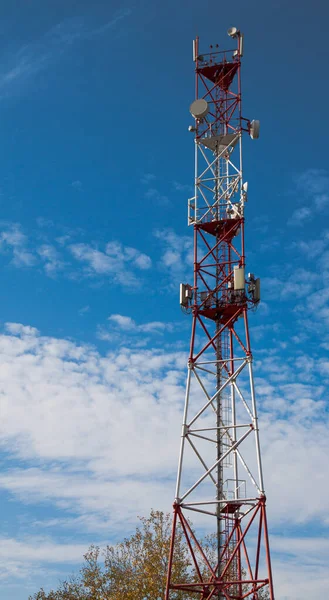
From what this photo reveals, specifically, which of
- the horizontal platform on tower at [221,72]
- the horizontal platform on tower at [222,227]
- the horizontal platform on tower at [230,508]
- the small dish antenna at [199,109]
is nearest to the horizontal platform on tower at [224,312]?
the horizontal platform on tower at [222,227]

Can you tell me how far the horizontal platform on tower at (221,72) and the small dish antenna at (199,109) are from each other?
233 centimetres

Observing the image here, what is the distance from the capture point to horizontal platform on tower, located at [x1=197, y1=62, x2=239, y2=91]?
5525 centimetres

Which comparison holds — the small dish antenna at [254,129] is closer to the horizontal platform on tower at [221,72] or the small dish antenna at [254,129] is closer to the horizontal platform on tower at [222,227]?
the horizontal platform on tower at [221,72]

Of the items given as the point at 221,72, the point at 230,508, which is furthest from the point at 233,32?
the point at 230,508

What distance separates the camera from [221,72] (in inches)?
2178

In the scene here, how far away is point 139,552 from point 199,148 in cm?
3101

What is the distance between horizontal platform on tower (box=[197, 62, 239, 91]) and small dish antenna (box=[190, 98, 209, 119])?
7.64 feet

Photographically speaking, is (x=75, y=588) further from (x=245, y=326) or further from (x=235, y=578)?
(x=245, y=326)

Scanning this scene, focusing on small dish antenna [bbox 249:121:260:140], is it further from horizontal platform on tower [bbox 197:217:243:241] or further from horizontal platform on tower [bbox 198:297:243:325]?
horizontal platform on tower [bbox 198:297:243:325]

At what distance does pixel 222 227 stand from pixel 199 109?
8.98m

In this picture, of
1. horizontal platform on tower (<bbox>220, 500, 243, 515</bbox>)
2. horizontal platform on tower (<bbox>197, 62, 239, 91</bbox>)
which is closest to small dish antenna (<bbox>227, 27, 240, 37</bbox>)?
horizontal platform on tower (<bbox>197, 62, 239, 91</bbox>)

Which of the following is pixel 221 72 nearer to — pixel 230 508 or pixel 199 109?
pixel 199 109

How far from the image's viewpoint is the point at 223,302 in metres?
49.5

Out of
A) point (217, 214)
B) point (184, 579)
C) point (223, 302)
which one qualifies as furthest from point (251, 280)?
point (184, 579)
